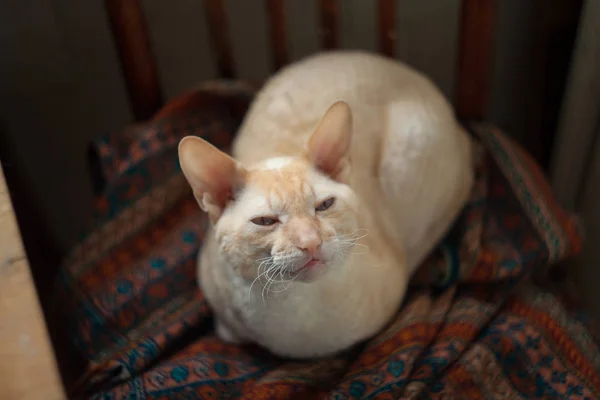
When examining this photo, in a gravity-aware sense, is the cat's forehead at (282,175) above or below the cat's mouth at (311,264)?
above

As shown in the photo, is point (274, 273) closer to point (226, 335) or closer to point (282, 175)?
point (282, 175)

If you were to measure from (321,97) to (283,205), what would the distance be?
13.0 inches

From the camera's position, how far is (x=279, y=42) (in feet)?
3.74

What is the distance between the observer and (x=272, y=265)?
2.18 ft

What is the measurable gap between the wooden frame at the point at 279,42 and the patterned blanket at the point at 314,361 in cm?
7

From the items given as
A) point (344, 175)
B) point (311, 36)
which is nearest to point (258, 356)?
point (344, 175)

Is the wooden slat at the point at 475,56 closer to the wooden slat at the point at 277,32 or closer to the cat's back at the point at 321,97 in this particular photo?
the cat's back at the point at 321,97

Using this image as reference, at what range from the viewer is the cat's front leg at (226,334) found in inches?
36.3

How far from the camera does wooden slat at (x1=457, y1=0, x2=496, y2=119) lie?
1074 millimetres

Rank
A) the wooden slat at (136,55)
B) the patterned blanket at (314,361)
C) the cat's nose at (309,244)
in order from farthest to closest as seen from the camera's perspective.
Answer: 1. the wooden slat at (136,55)
2. the patterned blanket at (314,361)
3. the cat's nose at (309,244)

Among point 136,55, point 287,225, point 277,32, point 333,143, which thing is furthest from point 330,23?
point 287,225

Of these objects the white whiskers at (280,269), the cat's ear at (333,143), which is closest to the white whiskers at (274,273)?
the white whiskers at (280,269)

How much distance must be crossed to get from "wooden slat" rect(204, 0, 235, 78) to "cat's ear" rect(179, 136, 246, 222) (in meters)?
0.51

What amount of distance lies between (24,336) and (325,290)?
36 cm
